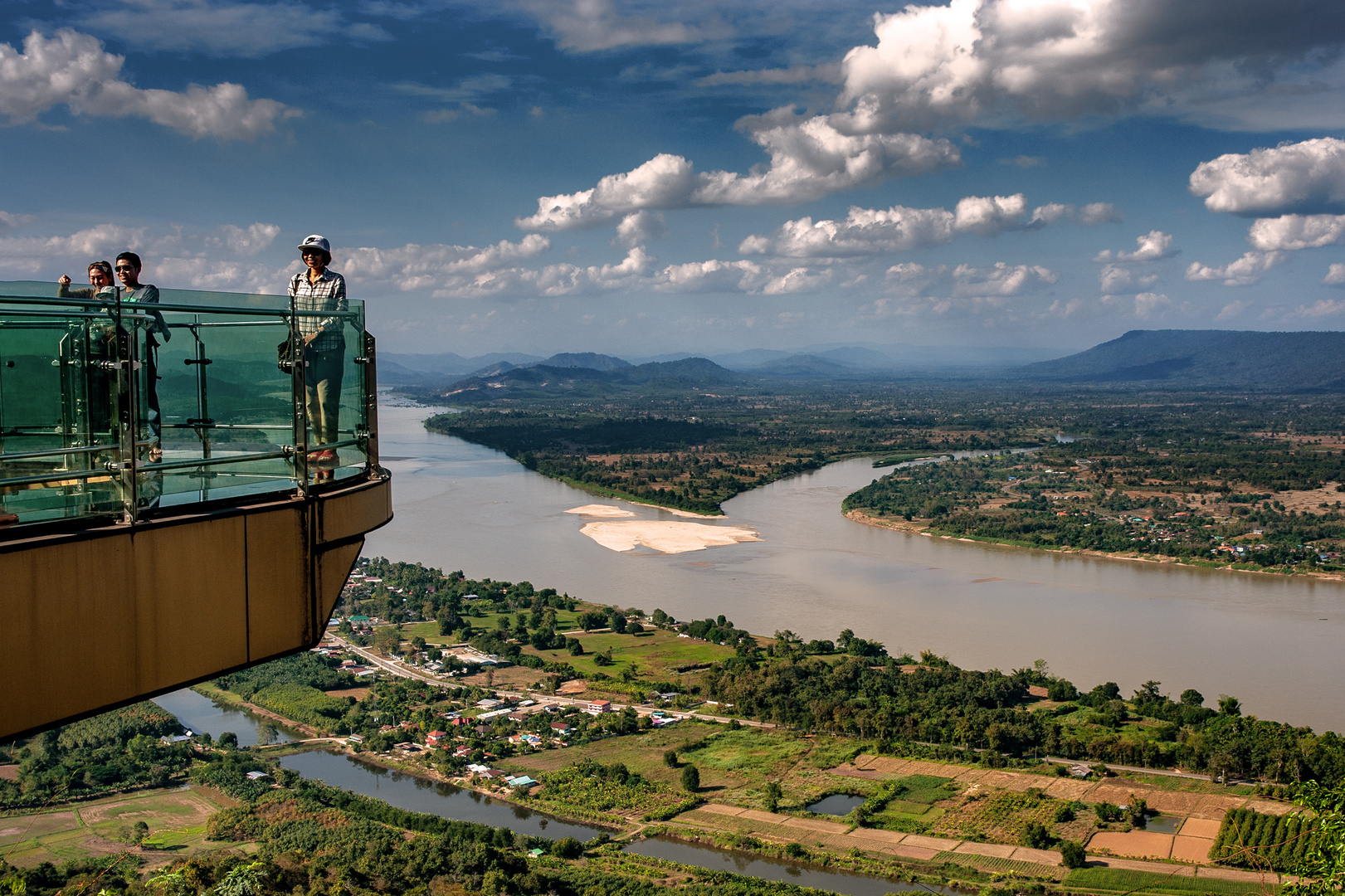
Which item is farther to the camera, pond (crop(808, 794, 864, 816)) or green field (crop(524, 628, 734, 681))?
green field (crop(524, 628, 734, 681))

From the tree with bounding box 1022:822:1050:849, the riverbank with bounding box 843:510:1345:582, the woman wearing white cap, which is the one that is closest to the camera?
the woman wearing white cap

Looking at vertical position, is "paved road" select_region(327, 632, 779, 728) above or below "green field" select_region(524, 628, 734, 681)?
below

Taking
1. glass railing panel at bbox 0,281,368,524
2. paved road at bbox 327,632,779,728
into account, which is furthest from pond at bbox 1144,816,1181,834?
glass railing panel at bbox 0,281,368,524

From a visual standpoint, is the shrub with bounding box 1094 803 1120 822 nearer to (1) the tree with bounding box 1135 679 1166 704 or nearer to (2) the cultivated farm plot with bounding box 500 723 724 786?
(1) the tree with bounding box 1135 679 1166 704

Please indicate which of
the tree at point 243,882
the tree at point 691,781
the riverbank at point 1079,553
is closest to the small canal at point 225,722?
the tree at point 243,882

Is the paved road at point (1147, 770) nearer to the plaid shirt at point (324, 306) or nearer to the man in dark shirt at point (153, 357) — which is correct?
the plaid shirt at point (324, 306)

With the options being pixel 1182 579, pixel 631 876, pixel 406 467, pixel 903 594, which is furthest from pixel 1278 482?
pixel 631 876

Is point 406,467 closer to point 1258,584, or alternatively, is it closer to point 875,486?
point 875,486
